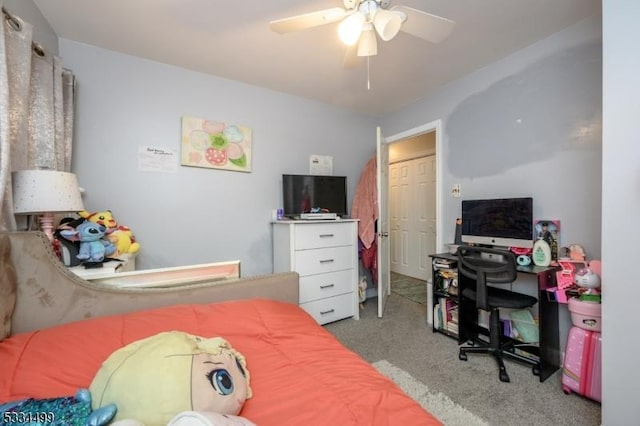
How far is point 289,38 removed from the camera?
200 centimetres

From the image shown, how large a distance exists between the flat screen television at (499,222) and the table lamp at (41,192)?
2884 mm

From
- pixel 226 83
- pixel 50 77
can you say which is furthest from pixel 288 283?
pixel 226 83

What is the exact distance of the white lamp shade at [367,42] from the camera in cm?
151

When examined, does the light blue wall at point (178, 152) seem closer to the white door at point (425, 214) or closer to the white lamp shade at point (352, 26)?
the white lamp shade at point (352, 26)

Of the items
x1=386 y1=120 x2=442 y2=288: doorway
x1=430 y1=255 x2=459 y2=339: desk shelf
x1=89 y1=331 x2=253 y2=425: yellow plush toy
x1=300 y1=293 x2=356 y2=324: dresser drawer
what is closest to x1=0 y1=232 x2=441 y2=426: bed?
x1=89 y1=331 x2=253 y2=425: yellow plush toy

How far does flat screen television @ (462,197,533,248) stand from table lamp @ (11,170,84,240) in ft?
9.46

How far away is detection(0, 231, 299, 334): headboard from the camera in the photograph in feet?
3.91

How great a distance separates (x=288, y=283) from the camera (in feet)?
5.49

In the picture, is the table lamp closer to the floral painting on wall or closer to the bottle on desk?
the floral painting on wall

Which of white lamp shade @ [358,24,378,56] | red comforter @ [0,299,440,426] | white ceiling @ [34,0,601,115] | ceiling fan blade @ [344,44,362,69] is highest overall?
white ceiling @ [34,0,601,115]

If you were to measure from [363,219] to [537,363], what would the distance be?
6.41ft

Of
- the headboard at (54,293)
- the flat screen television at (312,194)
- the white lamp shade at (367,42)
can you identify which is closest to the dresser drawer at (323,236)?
the flat screen television at (312,194)

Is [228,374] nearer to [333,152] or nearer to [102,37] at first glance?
[102,37]

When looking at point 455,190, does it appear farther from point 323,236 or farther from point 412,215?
point 412,215
